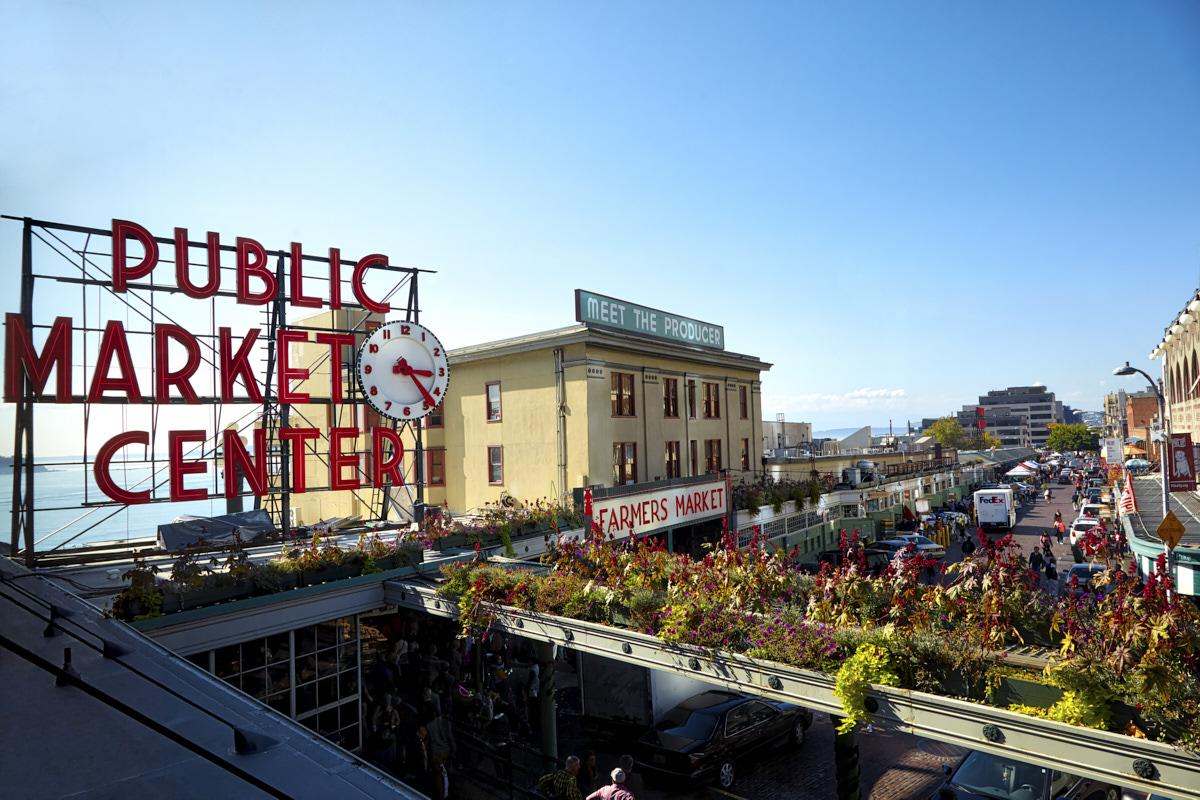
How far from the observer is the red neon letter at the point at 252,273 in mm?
23078

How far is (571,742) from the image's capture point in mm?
18062

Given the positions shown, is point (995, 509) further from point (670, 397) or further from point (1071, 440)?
point (1071, 440)

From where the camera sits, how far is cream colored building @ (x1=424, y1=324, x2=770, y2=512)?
28.7 metres

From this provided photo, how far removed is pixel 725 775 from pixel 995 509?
1740 inches

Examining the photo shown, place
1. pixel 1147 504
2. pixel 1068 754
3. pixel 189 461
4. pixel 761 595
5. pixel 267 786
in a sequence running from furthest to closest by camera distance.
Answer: pixel 1147 504 → pixel 189 461 → pixel 761 595 → pixel 1068 754 → pixel 267 786

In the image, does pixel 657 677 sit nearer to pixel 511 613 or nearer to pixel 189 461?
pixel 511 613

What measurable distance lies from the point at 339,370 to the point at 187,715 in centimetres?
2161

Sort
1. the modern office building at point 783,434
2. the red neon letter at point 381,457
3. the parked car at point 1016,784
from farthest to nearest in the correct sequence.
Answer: the modern office building at point 783,434
the red neon letter at point 381,457
the parked car at point 1016,784

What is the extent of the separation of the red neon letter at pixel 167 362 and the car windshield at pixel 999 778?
22.1 meters

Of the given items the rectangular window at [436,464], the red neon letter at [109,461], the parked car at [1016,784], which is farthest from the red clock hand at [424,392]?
the parked car at [1016,784]

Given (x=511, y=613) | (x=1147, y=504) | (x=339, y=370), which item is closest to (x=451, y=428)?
(x=339, y=370)

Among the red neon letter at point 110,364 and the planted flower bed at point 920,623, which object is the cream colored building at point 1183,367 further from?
the red neon letter at point 110,364

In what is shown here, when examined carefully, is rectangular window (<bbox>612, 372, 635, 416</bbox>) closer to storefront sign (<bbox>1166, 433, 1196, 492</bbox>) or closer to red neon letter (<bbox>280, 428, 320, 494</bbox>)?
red neon letter (<bbox>280, 428, 320, 494</bbox>)

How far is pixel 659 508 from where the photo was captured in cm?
2830
